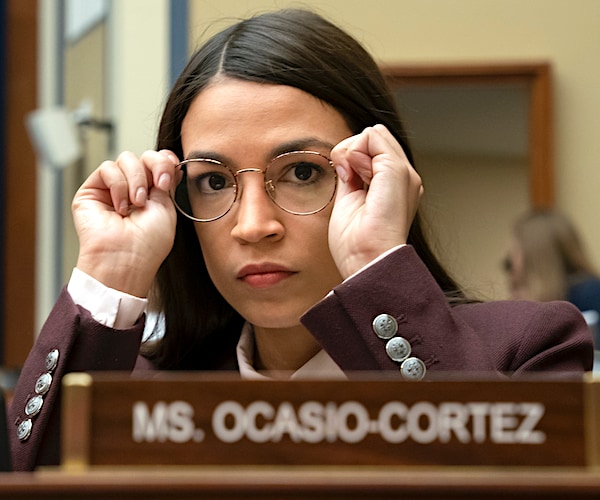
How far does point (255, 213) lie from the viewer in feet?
4.24

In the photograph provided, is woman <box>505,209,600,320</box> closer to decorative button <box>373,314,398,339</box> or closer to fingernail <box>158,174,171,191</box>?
fingernail <box>158,174,171,191</box>

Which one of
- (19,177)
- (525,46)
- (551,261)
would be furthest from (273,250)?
(19,177)

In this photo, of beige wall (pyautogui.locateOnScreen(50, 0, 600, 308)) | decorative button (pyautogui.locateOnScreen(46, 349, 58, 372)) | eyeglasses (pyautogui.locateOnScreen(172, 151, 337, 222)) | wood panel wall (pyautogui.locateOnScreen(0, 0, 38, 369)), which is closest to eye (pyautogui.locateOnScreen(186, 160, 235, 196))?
eyeglasses (pyautogui.locateOnScreen(172, 151, 337, 222))

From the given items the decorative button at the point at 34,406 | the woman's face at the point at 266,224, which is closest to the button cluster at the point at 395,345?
the woman's face at the point at 266,224

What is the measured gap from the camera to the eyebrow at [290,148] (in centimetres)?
131

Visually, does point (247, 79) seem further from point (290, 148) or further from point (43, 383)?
point (43, 383)

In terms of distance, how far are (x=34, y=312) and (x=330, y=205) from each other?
114 inches

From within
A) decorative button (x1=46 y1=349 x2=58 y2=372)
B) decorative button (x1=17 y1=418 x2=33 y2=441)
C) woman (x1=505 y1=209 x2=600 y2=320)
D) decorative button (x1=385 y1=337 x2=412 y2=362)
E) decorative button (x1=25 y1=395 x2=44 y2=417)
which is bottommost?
woman (x1=505 y1=209 x2=600 y2=320)

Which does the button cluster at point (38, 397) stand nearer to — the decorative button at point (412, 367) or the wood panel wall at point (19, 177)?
the decorative button at point (412, 367)

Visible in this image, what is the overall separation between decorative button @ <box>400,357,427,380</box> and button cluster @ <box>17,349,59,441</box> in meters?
0.38

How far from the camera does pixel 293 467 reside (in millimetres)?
643

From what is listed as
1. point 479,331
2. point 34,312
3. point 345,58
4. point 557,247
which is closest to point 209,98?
point 345,58

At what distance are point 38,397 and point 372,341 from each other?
0.36m

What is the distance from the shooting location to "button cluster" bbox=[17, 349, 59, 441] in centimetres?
112
